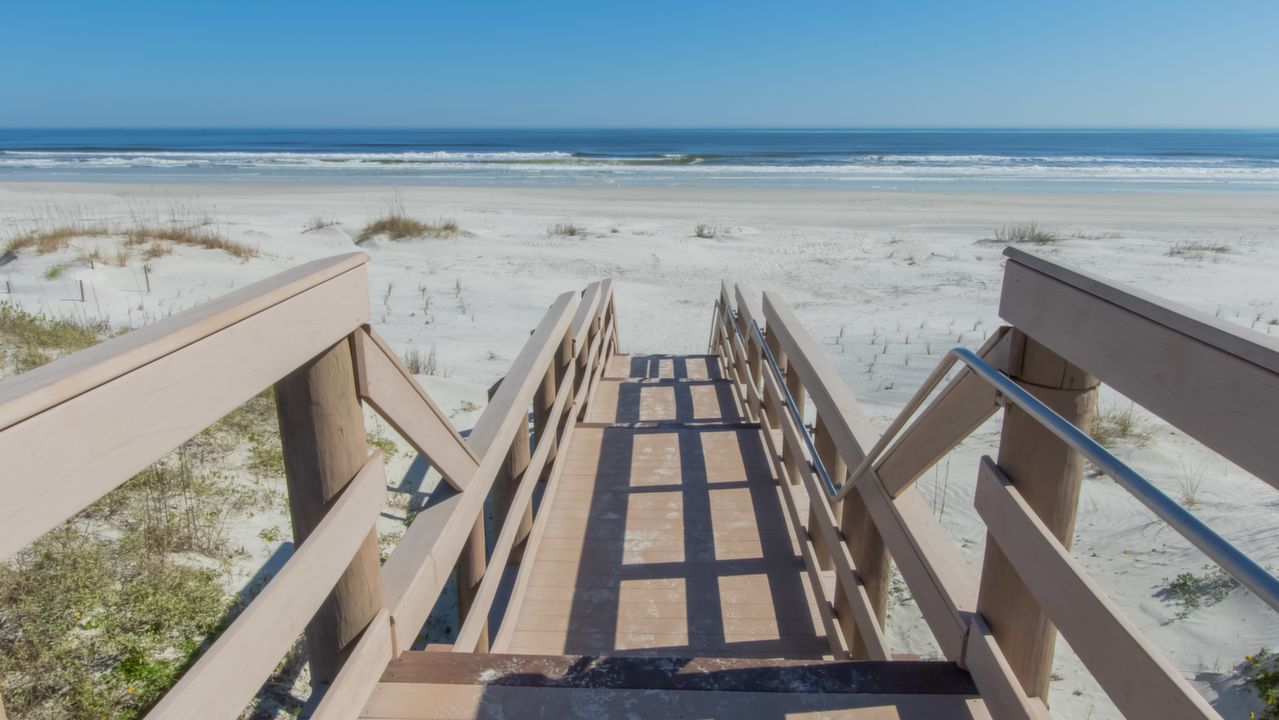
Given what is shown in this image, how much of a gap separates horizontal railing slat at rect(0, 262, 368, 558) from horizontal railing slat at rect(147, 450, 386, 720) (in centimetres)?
35

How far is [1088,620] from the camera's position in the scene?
149cm

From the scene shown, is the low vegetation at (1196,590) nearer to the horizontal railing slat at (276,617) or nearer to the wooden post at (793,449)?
the wooden post at (793,449)

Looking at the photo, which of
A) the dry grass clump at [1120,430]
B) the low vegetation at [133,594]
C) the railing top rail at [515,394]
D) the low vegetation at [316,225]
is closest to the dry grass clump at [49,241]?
the low vegetation at [316,225]

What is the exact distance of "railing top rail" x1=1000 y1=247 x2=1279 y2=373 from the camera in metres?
1.08

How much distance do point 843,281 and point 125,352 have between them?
571 inches

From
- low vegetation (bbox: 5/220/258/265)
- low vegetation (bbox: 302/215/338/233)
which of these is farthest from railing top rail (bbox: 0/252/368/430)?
low vegetation (bbox: 302/215/338/233)

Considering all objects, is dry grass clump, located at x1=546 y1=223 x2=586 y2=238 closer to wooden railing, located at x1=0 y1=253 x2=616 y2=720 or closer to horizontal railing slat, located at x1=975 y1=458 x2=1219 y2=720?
wooden railing, located at x1=0 y1=253 x2=616 y2=720

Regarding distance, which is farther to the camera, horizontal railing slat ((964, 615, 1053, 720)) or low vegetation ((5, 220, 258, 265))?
low vegetation ((5, 220, 258, 265))

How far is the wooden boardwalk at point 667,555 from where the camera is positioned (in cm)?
329

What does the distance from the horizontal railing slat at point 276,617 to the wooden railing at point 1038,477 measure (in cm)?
136

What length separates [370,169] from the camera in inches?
1759

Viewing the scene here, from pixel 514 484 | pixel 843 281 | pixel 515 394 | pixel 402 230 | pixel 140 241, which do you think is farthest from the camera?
pixel 402 230

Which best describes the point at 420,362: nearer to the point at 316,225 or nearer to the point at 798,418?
the point at 798,418

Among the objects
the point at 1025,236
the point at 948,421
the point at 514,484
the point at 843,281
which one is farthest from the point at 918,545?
the point at 1025,236
